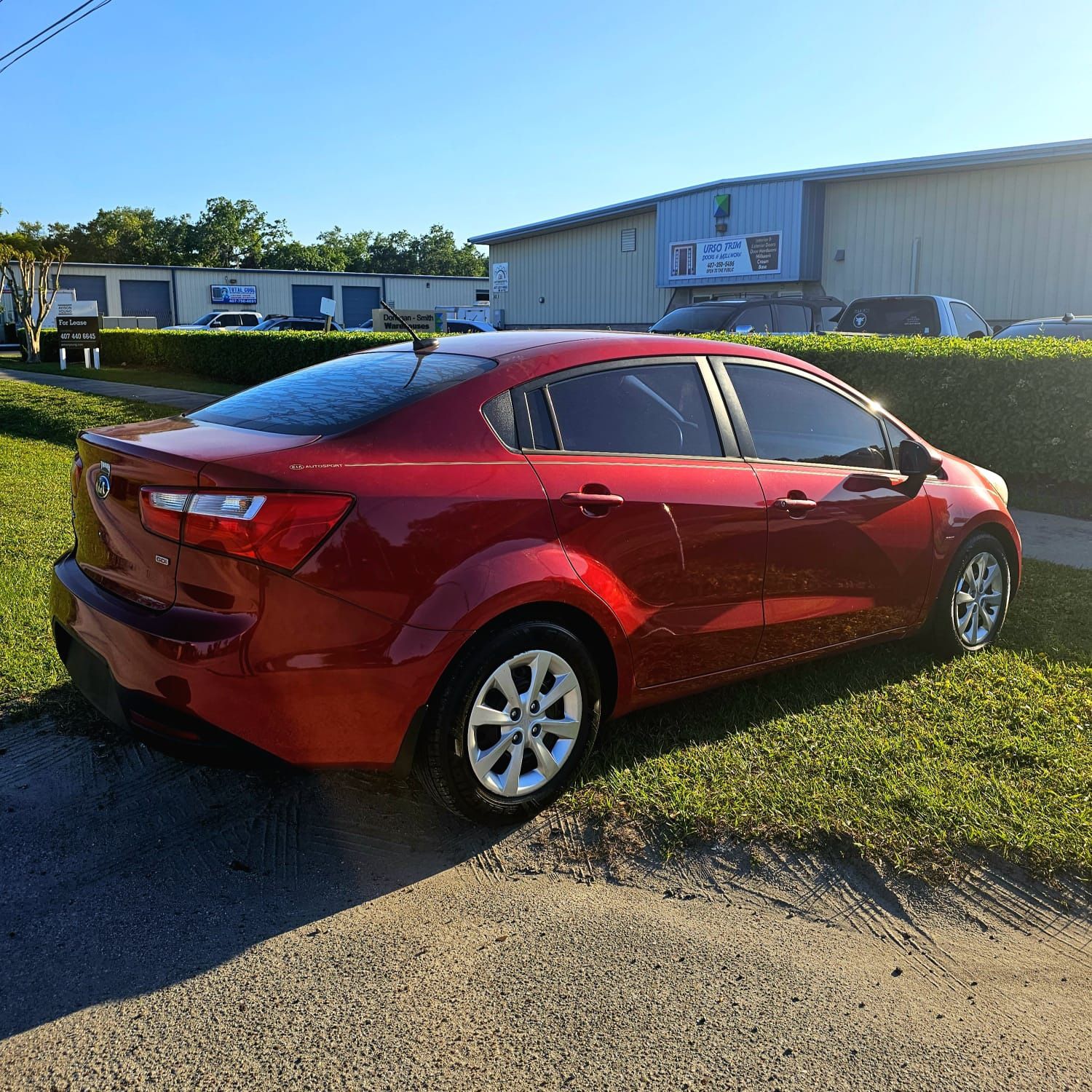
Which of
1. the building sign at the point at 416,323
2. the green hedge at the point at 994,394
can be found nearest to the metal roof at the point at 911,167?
the building sign at the point at 416,323

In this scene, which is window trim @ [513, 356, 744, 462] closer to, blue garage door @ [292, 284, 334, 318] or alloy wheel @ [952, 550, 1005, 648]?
alloy wheel @ [952, 550, 1005, 648]

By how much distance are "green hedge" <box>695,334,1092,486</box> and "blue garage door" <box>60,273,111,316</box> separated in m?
Answer: 51.6

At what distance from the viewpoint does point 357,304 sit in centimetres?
6247

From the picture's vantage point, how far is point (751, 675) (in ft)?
Answer: 14.4

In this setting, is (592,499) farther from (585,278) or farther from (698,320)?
(585,278)

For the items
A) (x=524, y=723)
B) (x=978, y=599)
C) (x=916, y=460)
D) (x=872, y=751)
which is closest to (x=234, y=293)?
(x=978, y=599)

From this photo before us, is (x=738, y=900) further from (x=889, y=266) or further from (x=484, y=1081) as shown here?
(x=889, y=266)

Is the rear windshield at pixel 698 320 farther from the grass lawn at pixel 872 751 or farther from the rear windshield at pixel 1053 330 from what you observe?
the grass lawn at pixel 872 751

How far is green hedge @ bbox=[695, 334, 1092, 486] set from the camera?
9188mm

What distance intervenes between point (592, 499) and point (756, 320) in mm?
13554

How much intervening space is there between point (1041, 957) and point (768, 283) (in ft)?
84.8

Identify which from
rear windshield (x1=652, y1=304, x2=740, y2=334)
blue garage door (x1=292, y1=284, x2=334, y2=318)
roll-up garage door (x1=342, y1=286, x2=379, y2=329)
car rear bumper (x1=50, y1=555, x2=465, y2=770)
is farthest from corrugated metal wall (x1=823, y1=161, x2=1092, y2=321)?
blue garage door (x1=292, y1=284, x2=334, y2=318)

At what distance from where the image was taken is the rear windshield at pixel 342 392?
141 inches

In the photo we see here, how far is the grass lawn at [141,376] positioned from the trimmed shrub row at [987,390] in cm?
1291
